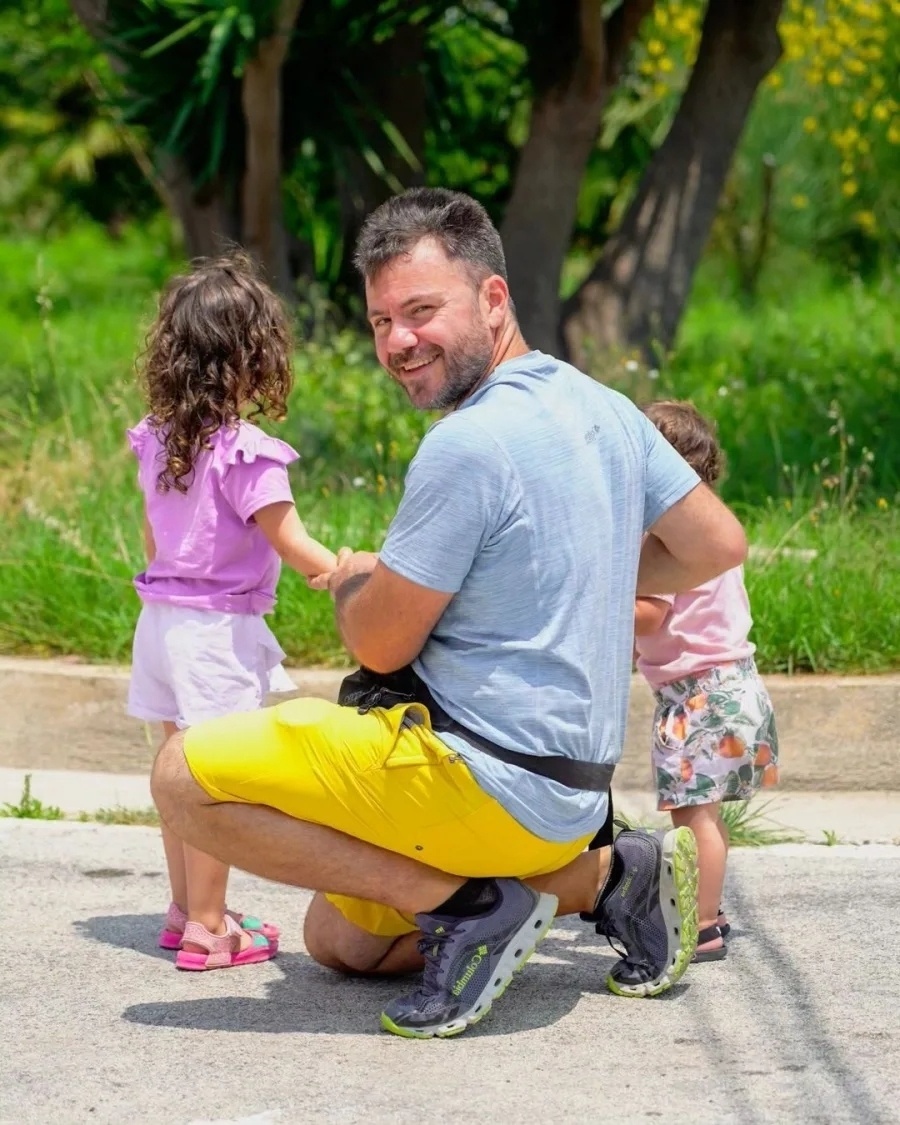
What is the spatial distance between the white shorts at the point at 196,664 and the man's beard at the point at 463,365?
805mm

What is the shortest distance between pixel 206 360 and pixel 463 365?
69 cm

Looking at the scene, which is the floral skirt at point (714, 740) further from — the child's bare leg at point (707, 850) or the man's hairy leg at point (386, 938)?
the man's hairy leg at point (386, 938)

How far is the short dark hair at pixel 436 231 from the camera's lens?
3498mm

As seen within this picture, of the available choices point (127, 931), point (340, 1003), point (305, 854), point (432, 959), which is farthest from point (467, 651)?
point (127, 931)

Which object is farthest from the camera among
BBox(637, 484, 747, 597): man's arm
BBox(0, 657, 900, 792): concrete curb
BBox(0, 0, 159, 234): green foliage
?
BBox(0, 0, 159, 234): green foliage

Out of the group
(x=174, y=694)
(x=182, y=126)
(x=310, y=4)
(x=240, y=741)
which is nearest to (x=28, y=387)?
(x=182, y=126)

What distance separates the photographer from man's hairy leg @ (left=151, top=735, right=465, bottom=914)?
11.5ft

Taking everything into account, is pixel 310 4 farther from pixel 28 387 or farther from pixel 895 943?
pixel 895 943

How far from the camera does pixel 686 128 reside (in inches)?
385

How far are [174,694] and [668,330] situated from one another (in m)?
6.43

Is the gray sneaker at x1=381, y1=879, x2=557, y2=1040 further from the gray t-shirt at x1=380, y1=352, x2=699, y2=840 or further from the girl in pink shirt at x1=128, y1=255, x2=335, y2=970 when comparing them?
the girl in pink shirt at x1=128, y1=255, x2=335, y2=970

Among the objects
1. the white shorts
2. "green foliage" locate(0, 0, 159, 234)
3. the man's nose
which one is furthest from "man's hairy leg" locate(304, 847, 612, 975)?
"green foliage" locate(0, 0, 159, 234)

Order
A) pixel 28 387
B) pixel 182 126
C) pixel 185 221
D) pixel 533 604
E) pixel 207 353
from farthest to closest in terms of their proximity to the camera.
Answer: pixel 185 221
pixel 182 126
pixel 28 387
pixel 207 353
pixel 533 604

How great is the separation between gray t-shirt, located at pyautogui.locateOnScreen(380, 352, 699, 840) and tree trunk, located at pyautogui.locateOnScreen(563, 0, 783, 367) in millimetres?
6160
